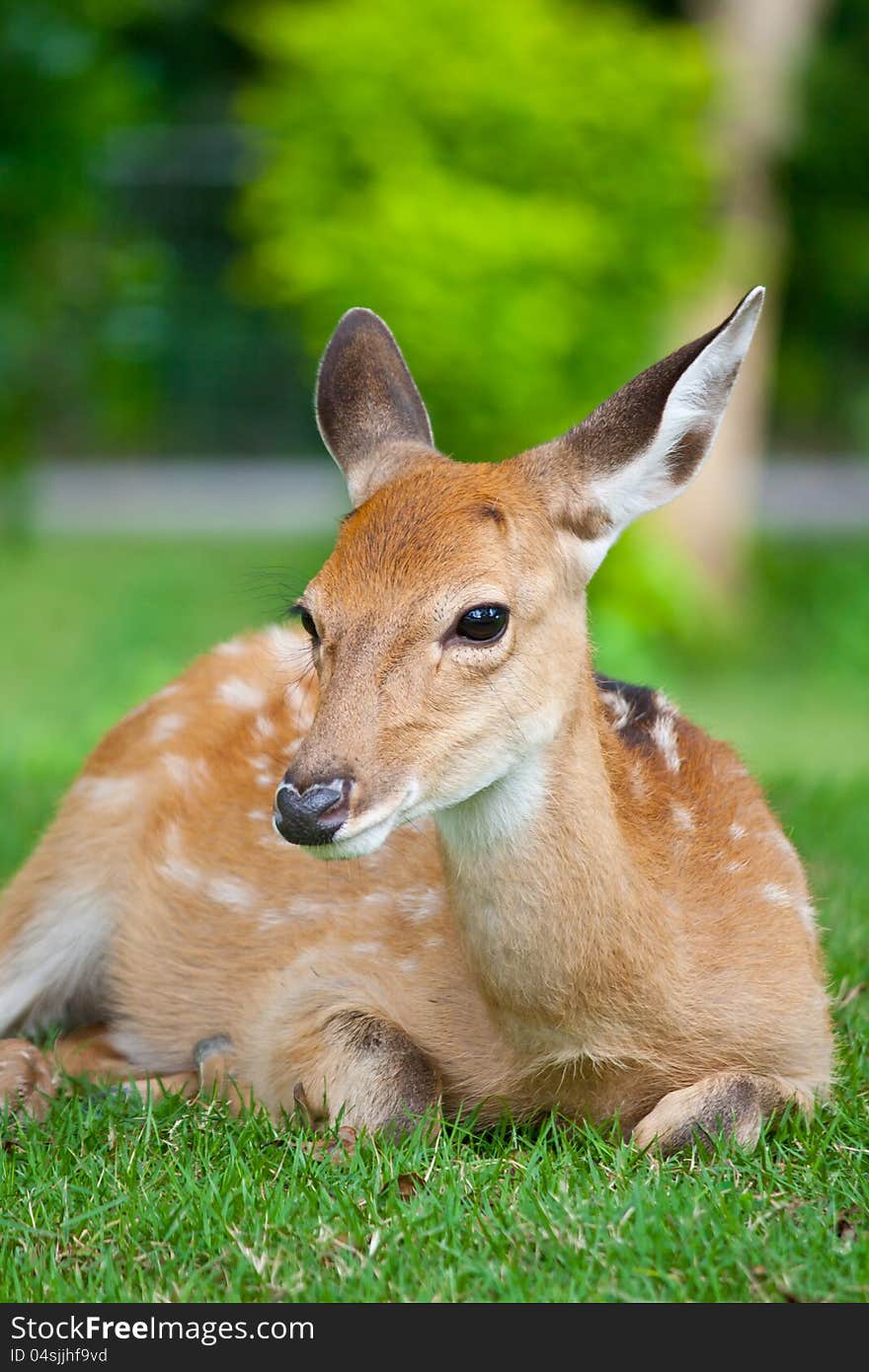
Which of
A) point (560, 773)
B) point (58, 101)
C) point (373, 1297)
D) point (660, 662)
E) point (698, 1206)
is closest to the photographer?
point (373, 1297)

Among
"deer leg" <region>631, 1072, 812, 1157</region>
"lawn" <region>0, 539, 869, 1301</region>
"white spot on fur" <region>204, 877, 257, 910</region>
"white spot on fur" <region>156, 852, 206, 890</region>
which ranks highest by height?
"white spot on fur" <region>156, 852, 206, 890</region>

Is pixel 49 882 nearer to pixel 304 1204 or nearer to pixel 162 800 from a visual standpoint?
pixel 162 800

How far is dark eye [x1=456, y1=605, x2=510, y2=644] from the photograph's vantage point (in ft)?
11.5

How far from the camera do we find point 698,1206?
3363 mm

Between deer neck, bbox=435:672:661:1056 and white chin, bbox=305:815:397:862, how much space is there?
0.30 meters

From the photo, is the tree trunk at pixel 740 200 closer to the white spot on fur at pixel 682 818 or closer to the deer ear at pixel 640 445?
the white spot on fur at pixel 682 818

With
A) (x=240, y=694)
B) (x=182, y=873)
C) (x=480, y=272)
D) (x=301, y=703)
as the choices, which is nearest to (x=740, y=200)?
(x=480, y=272)

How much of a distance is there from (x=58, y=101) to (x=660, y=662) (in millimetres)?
5946

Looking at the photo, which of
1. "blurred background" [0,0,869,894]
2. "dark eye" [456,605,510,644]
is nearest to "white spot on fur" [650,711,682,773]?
"dark eye" [456,605,510,644]

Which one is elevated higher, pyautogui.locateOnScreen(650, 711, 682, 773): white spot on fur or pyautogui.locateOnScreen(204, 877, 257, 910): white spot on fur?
pyautogui.locateOnScreen(650, 711, 682, 773): white spot on fur

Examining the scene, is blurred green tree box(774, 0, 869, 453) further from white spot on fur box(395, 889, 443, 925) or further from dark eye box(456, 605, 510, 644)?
dark eye box(456, 605, 510, 644)

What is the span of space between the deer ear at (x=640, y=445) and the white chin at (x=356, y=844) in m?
0.76

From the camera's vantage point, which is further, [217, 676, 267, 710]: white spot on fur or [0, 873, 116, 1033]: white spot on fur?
[217, 676, 267, 710]: white spot on fur
